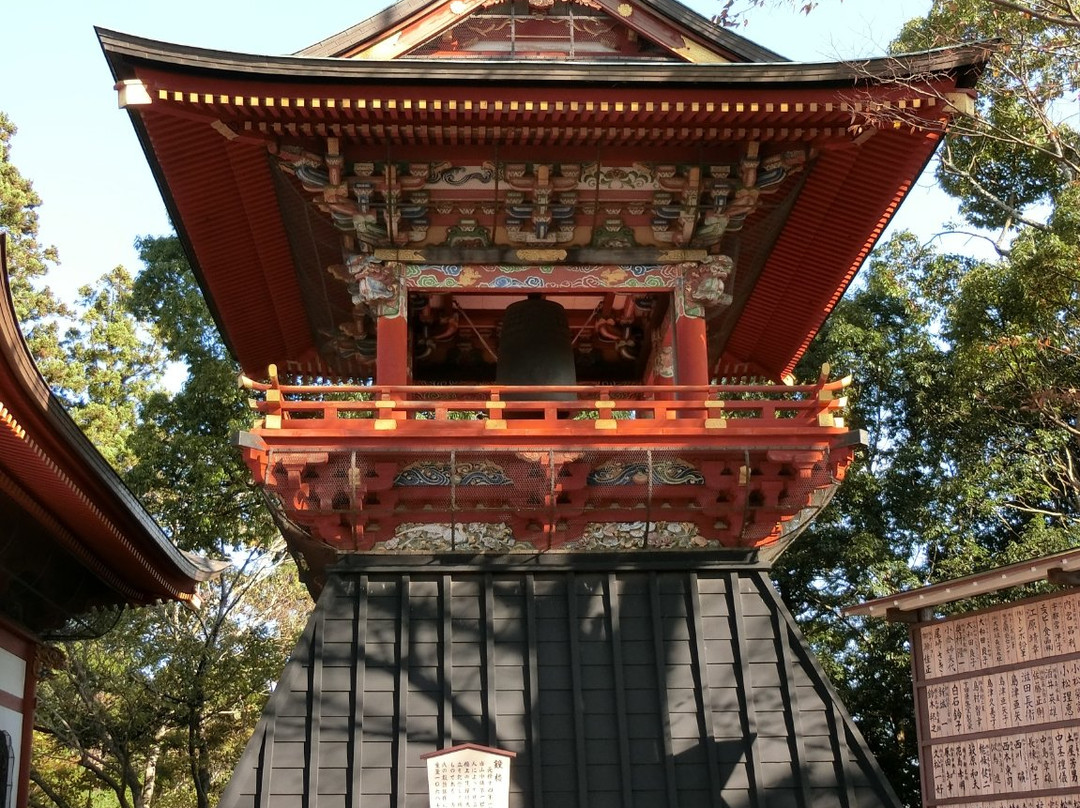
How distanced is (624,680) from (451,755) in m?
2.34

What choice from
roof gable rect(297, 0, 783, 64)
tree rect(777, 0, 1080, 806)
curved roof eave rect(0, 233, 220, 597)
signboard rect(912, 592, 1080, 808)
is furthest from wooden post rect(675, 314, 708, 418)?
tree rect(777, 0, 1080, 806)

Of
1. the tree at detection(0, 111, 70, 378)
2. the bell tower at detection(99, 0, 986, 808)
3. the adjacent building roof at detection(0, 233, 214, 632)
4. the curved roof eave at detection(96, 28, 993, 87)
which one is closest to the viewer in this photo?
the adjacent building roof at detection(0, 233, 214, 632)

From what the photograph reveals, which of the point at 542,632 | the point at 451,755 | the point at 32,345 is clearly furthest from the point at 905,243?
the point at 32,345

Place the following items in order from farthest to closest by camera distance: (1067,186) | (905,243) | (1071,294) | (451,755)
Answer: (905,243) < (1067,186) < (1071,294) < (451,755)

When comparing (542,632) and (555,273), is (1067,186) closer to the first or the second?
(555,273)

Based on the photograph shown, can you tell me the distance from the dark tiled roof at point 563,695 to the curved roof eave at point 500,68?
14.9 ft

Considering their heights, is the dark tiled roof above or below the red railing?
below

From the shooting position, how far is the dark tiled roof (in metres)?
10.1

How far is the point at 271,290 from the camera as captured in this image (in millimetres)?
14703

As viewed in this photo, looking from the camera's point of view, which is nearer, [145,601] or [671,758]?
[671,758]

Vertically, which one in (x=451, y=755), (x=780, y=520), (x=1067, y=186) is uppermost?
(x=1067, y=186)

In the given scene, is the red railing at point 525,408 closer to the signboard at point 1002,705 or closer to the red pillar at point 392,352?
the red pillar at point 392,352

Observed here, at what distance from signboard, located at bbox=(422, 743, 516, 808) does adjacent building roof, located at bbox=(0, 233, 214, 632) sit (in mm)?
4167

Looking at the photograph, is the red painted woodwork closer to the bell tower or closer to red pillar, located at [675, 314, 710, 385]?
the bell tower
